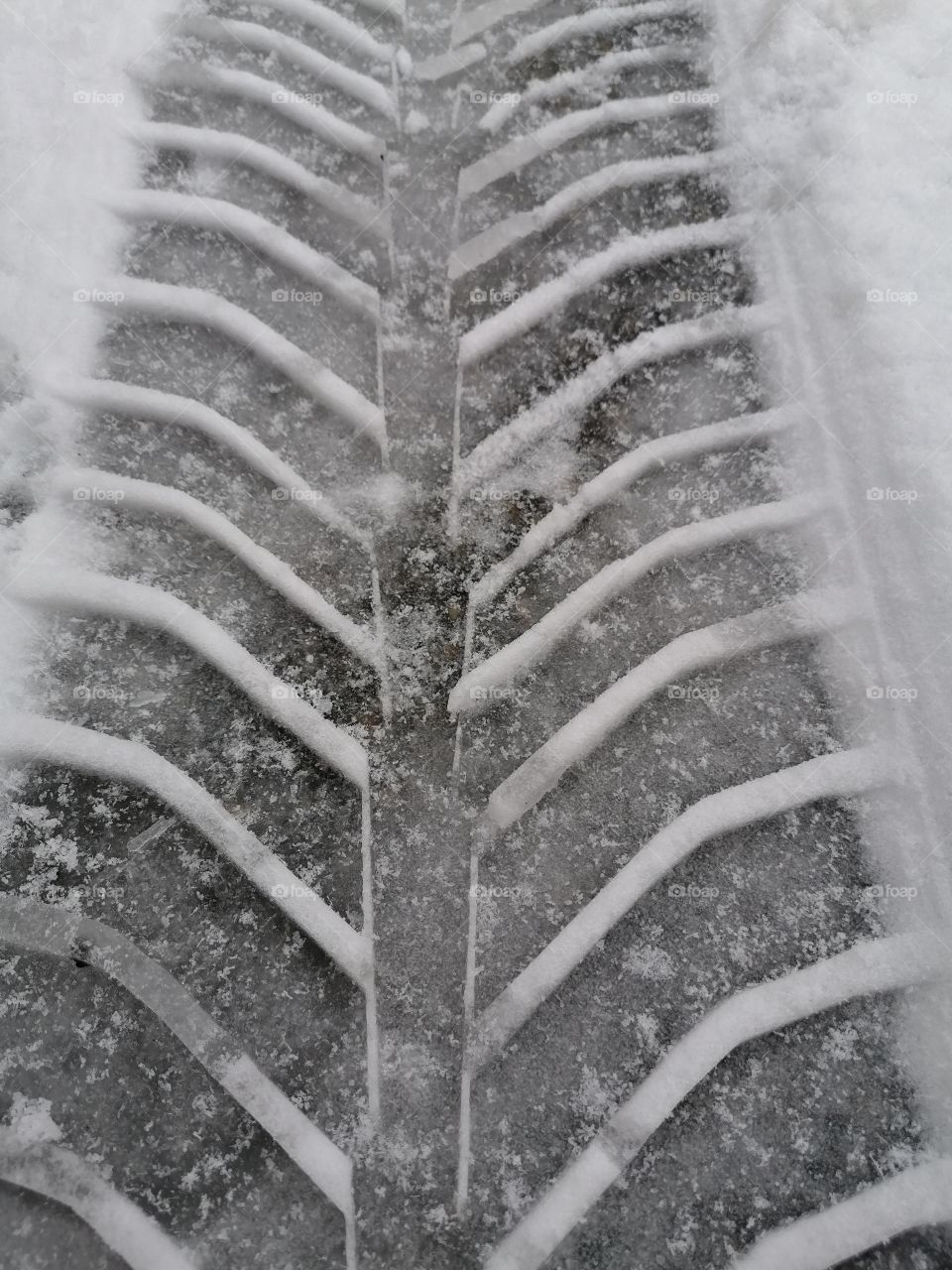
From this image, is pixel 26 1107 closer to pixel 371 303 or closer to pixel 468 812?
pixel 468 812

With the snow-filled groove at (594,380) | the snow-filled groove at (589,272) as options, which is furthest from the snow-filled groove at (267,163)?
the snow-filled groove at (594,380)

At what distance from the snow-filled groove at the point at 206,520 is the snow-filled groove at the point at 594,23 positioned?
3922 millimetres

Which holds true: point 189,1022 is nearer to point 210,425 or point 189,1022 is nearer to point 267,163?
point 210,425

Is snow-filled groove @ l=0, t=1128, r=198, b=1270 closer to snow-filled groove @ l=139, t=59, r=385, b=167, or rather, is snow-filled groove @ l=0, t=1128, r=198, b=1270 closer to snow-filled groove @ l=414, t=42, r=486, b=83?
snow-filled groove @ l=139, t=59, r=385, b=167

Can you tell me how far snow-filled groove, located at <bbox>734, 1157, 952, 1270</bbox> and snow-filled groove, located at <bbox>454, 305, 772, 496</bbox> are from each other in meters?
3.47

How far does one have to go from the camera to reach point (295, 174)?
490 cm

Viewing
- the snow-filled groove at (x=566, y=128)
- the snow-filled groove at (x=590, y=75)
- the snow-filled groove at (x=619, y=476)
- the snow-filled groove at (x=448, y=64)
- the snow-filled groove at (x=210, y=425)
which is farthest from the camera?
the snow-filled groove at (x=448, y=64)

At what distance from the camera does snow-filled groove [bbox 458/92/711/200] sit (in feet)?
16.6

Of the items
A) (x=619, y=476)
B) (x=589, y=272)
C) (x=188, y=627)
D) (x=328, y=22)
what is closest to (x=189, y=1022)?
(x=188, y=627)

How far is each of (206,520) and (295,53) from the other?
3522mm

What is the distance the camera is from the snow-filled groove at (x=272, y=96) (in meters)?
5.10

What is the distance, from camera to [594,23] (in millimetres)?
5488

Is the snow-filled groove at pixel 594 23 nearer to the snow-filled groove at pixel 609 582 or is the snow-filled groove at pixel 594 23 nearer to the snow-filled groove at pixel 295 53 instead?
the snow-filled groove at pixel 295 53

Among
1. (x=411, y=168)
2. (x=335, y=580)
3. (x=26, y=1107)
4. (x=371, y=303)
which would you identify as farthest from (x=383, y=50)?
(x=26, y=1107)
